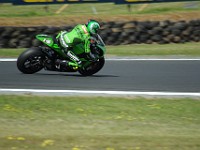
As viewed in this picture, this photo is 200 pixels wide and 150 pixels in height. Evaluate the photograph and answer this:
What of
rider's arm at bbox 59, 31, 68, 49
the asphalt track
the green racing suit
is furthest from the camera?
rider's arm at bbox 59, 31, 68, 49

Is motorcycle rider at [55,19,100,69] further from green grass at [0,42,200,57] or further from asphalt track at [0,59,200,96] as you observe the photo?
green grass at [0,42,200,57]

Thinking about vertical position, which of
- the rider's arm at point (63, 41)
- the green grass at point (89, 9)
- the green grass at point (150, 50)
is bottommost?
the green grass at point (150, 50)

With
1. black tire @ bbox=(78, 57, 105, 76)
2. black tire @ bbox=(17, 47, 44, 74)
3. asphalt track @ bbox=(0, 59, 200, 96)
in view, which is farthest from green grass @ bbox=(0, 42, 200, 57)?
black tire @ bbox=(78, 57, 105, 76)

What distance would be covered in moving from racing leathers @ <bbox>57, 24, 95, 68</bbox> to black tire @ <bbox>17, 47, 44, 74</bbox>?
532 mm

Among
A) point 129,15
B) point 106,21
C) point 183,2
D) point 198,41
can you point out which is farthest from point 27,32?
point 183,2

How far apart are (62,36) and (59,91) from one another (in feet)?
7.86

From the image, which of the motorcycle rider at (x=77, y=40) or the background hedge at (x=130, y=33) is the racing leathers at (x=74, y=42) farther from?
the background hedge at (x=130, y=33)

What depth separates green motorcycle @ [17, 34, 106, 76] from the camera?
13.6m

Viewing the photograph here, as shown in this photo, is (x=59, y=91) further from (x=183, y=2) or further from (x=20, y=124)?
(x=183, y=2)

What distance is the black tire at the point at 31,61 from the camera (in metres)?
13.5

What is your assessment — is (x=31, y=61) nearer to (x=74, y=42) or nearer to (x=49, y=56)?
(x=49, y=56)

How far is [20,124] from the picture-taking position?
8.52 meters

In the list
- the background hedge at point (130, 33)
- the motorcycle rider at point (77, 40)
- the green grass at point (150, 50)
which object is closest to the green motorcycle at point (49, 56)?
the motorcycle rider at point (77, 40)

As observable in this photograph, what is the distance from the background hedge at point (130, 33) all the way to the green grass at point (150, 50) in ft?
0.98
